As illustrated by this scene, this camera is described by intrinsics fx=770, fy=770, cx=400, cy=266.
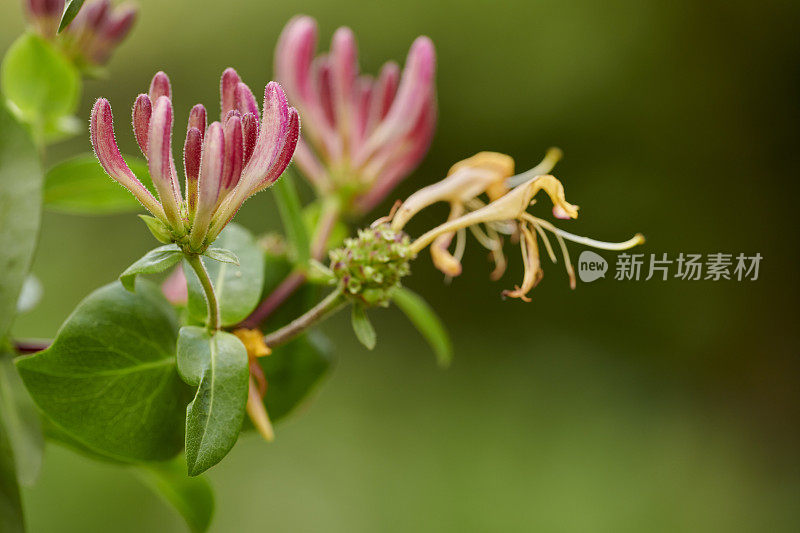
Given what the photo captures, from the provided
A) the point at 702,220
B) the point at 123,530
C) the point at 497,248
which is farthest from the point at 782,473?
the point at 497,248

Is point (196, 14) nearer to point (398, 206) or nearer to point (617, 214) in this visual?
point (617, 214)

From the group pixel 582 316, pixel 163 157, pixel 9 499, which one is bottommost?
pixel 9 499

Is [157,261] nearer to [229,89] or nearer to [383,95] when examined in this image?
[229,89]

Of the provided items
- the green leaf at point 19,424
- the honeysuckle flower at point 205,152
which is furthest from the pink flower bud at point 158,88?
the green leaf at point 19,424

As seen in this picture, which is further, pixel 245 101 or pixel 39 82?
pixel 39 82

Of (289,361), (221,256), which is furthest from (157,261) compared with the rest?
(289,361)

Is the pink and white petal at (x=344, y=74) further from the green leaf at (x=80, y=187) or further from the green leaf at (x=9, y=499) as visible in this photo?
the green leaf at (x=9, y=499)

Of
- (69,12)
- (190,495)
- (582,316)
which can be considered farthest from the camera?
(582,316)

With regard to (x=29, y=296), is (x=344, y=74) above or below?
above
